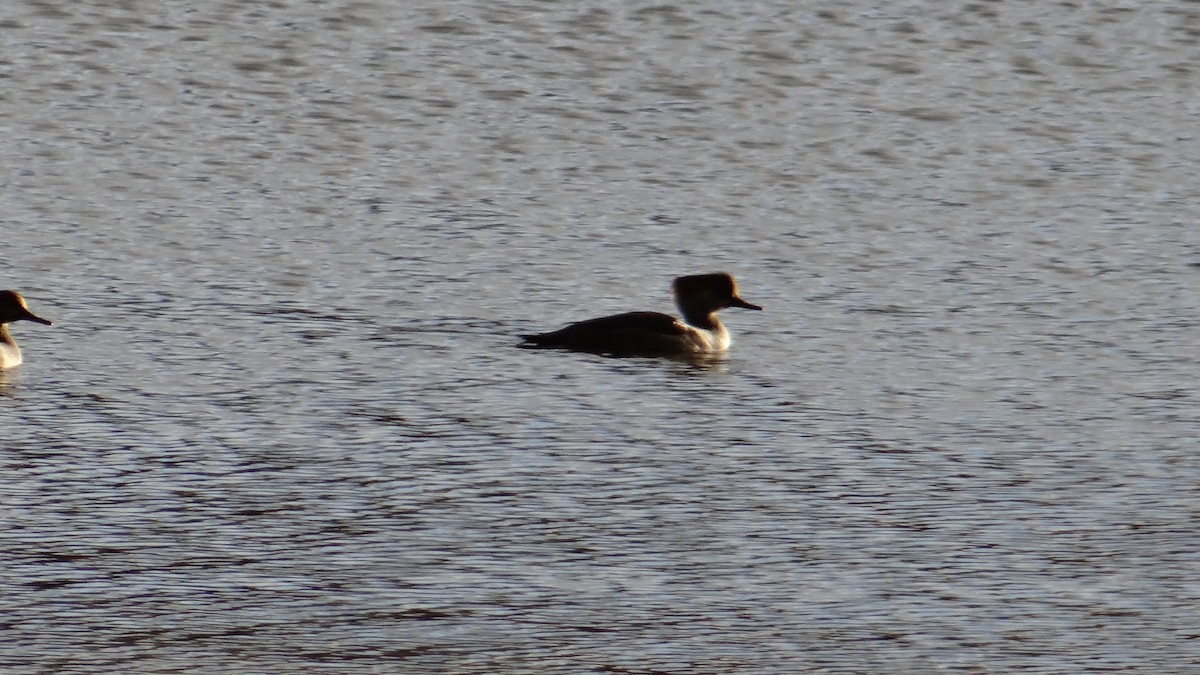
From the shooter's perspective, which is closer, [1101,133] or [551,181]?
[551,181]

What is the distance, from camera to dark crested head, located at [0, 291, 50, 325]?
14391mm

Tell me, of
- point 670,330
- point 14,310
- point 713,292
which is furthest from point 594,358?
point 14,310

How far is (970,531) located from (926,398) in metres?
2.69

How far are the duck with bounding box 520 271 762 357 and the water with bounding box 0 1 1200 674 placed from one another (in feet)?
0.46

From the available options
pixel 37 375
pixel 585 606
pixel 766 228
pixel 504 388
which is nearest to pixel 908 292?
pixel 766 228

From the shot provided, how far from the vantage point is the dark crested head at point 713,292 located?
15.3 meters

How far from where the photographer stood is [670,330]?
14711 mm

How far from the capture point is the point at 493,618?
8.96 m

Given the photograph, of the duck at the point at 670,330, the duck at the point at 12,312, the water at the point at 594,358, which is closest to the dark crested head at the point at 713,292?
the duck at the point at 670,330

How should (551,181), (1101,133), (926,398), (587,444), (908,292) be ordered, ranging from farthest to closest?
(1101,133) < (551,181) < (908,292) < (926,398) < (587,444)

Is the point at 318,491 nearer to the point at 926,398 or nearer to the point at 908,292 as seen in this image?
the point at 926,398

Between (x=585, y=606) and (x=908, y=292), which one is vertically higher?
(x=585, y=606)

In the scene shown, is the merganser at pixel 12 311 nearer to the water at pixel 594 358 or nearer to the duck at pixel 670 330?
the water at pixel 594 358

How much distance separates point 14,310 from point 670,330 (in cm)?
380
